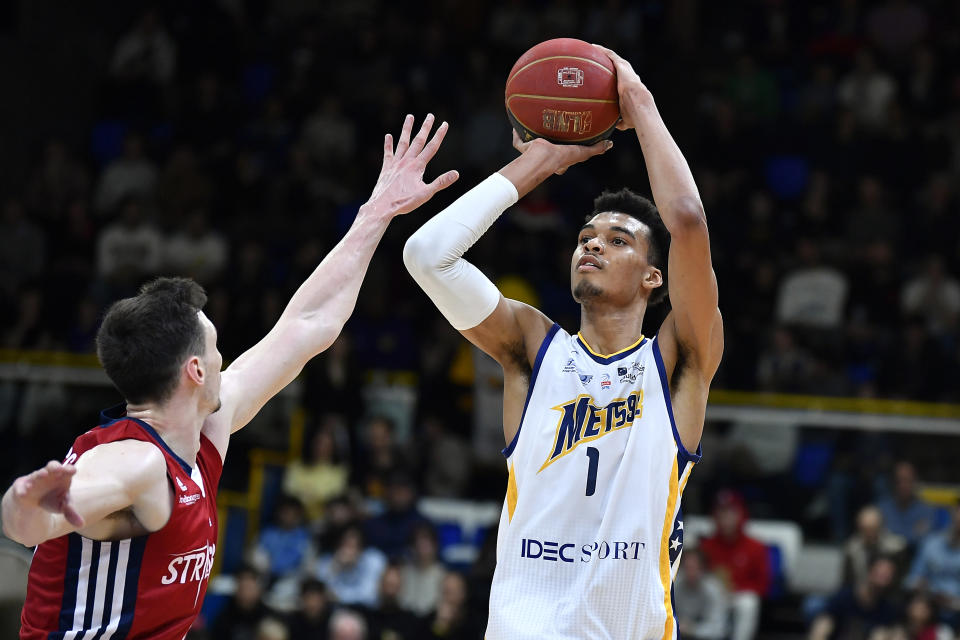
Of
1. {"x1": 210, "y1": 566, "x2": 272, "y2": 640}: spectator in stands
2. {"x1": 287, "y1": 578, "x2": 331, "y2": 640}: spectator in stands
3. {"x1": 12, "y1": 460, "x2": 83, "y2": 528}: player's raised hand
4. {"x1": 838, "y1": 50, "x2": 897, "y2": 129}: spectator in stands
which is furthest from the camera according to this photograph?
→ {"x1": 838, "y1": 50, "x2": 897, "y2": 129}: spectator in stands

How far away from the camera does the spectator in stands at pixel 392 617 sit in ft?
33.9

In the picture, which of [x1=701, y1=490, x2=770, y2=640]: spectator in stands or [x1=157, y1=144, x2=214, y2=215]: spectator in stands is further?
[x1=157, y1=144, x2=214, y2=215]: spectator in stands

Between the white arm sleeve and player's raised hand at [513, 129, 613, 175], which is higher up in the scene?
player's raised hand at [513, 129, 613, 175]

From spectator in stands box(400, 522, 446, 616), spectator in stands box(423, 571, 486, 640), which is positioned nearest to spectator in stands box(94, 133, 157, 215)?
spectator in stands box(400, 522, 446, 616)

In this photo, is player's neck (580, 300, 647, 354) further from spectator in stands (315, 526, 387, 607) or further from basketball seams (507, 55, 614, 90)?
spectator in stands (315, 526, 387, 607)

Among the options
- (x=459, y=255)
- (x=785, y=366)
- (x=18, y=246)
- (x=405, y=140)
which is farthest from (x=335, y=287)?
(x=18, y=246)

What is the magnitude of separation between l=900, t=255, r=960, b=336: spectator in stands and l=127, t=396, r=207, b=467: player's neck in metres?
10.1

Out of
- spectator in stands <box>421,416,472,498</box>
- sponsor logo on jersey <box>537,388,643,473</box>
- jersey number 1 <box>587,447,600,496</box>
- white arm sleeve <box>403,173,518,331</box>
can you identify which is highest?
white arm sleeve <box>403,173,518,331</box>

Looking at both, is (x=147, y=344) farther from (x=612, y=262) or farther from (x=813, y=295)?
(x=813, y=295)

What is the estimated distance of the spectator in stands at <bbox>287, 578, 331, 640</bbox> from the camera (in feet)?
33.8

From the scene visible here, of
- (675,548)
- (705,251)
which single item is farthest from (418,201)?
(675,548)

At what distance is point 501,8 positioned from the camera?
16.2 meters

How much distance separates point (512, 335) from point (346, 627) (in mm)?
5943

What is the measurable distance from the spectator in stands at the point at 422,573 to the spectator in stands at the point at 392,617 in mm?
237
